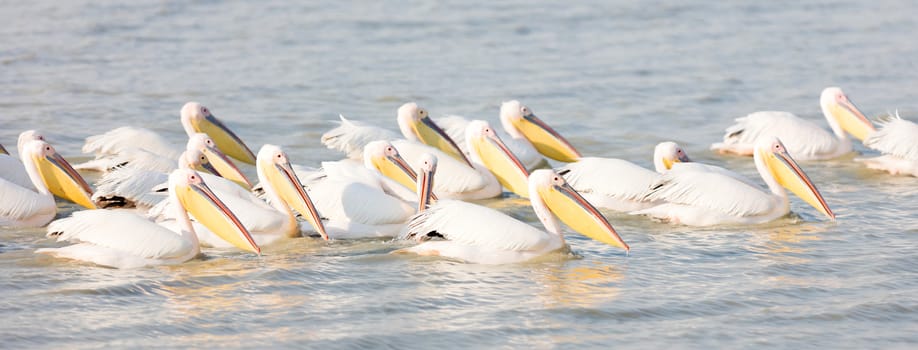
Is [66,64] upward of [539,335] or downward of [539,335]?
upward

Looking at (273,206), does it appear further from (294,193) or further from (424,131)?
(424,131)

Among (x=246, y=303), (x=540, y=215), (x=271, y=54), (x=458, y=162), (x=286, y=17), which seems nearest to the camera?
(x=246, y=303)

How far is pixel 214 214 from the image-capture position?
5848mm

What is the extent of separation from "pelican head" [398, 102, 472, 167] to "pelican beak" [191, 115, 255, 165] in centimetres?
96

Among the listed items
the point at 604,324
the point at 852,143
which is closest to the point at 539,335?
the point at 604,324

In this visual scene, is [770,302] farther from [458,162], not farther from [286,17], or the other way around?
[286,17]

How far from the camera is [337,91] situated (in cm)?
1084

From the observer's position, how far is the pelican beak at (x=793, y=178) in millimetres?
6750

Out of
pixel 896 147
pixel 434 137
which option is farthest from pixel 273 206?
pixel 896 147

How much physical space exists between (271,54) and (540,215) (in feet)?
22.0

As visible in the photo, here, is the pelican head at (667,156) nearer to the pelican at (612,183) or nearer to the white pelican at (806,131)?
the pelican at (612,183)

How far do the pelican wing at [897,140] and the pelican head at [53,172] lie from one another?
15.1 feet

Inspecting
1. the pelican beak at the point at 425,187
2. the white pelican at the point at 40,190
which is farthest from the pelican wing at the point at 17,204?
the pelican beak at the point at 425,187

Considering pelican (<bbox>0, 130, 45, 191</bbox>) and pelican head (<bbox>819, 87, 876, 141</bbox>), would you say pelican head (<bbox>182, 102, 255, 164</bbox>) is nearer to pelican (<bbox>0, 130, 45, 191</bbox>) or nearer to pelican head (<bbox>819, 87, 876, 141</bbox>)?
pelican (<bbox>0, 130, 45, 191</bbox>)
